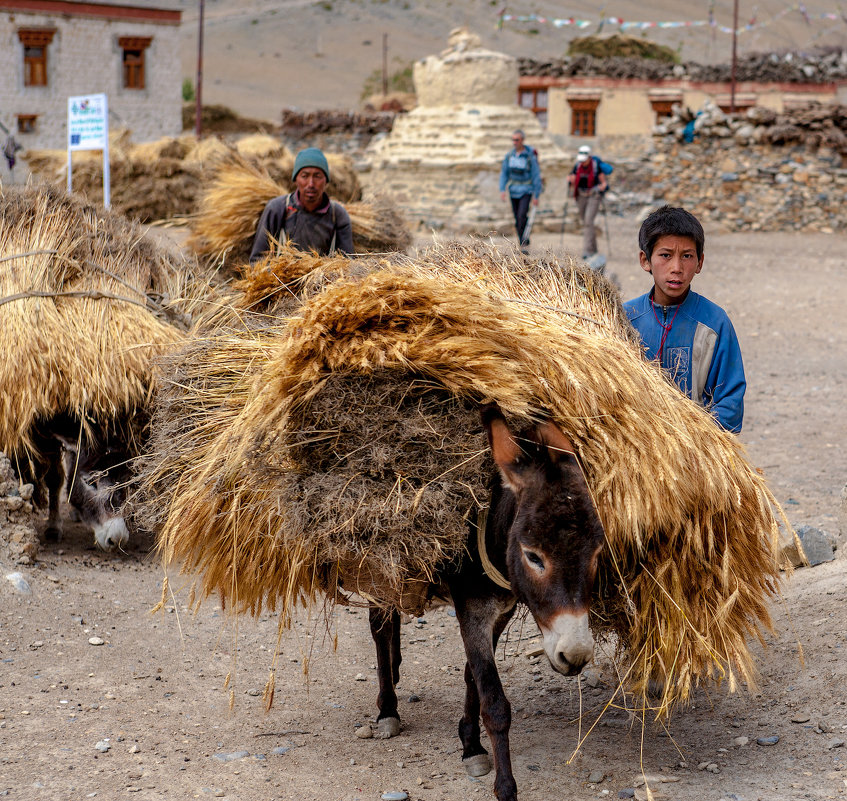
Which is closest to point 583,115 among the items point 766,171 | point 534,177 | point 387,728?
point 766,171

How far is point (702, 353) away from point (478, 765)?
145cm

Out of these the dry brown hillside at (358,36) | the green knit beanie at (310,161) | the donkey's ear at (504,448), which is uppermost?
the dry brown hillside at (358,36)

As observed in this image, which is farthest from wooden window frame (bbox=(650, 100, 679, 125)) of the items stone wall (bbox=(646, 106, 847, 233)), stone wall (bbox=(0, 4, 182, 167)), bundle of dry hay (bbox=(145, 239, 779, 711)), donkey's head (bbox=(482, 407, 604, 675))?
donkey's head (bbox=(482, 407, 604, 675))

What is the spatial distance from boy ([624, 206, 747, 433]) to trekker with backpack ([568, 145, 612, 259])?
11.8 meters

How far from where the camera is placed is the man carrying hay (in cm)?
530

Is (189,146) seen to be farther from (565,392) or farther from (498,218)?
(565,392)

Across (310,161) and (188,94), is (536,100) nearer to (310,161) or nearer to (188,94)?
(188,94)

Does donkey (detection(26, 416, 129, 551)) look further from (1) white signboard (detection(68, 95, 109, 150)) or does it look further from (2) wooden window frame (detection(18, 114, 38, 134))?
(2) wooden window frame (detection(18, 114, 38, 134))

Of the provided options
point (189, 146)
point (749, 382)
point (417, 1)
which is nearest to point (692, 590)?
point (749, 382)

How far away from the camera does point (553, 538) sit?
2381 millimetres

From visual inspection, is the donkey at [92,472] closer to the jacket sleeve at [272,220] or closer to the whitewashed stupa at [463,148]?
the jacket sleeve at [272,220]

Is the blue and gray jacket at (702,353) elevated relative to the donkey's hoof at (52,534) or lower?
elevated

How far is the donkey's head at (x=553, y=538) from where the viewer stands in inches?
92.3

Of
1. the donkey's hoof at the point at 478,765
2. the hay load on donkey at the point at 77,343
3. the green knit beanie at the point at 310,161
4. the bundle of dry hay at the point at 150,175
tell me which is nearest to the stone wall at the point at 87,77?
the bundle of dry hay at the point at 150,175
